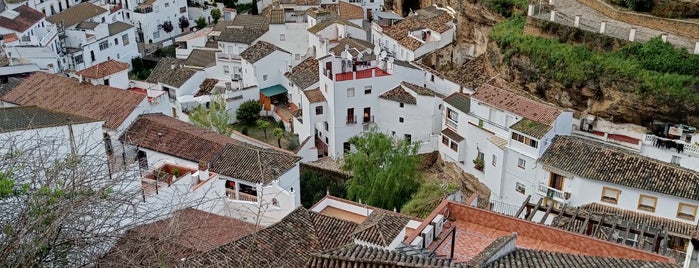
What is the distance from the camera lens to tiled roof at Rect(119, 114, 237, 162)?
22516 mm

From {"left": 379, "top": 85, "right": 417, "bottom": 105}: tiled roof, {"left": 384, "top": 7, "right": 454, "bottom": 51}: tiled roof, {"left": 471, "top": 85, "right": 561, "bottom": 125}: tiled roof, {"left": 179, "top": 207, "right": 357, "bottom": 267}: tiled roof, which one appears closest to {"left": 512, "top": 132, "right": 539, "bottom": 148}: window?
{"left": 471, "top": 85, "right": 561, "bottom": 125}: tiled roof

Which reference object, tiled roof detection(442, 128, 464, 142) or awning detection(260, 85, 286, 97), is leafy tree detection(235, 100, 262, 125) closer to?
awning detection(260, 85, 286, 97)

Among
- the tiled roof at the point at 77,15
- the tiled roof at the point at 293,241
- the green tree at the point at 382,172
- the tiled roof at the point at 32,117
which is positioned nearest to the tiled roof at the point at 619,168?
the green tree at the point at 382,172

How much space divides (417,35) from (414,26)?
0.94 metres

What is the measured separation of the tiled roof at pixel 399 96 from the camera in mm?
29516

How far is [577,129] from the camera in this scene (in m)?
25.7

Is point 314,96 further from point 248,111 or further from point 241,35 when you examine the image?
point 241,35

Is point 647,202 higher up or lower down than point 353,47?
lower down

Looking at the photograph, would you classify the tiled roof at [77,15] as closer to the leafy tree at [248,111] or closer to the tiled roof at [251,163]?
the leafy tree at [248,111]

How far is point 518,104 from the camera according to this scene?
2464 centimetres

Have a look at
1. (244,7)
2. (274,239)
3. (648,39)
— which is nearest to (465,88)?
(648,39)

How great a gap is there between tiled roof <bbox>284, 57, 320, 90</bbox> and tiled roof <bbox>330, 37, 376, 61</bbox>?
4.66ft

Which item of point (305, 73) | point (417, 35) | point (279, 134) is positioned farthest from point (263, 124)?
point (417, 35)

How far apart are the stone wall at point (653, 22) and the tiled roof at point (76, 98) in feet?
66.5
